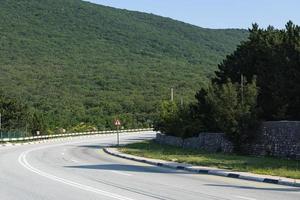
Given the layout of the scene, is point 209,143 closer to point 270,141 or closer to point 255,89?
point 255,89

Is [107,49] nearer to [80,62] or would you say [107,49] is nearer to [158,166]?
[80,62]

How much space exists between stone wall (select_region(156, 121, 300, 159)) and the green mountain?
A: 49956 mm

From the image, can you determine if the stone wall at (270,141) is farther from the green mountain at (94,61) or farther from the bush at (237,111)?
the green mountain at (94,61)

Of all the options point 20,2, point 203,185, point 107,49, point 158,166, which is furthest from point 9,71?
point 203,185

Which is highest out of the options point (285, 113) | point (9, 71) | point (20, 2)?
point (20, 2)

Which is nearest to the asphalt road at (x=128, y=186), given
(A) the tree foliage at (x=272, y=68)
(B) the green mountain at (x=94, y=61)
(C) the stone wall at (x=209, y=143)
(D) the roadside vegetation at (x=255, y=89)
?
(D) the roadside vegetation at (x=255, y=89)

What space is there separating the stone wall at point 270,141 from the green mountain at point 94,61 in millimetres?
49956

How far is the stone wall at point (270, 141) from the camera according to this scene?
32906 mm

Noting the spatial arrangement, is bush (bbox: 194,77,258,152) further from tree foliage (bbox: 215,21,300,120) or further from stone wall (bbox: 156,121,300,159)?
tree foliage (bbox: 215,21,300,120)

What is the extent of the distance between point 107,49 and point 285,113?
12731 cm

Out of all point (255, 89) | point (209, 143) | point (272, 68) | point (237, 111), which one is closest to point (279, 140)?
point (237, 111)

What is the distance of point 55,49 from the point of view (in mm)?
154125

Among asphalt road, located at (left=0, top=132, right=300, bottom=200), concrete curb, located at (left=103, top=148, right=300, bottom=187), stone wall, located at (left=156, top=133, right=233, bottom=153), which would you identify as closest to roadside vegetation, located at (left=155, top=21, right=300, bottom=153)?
stone wall, located at (left=156, top=133, right=233, bottom=153)

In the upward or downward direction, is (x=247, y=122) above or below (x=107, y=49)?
below
